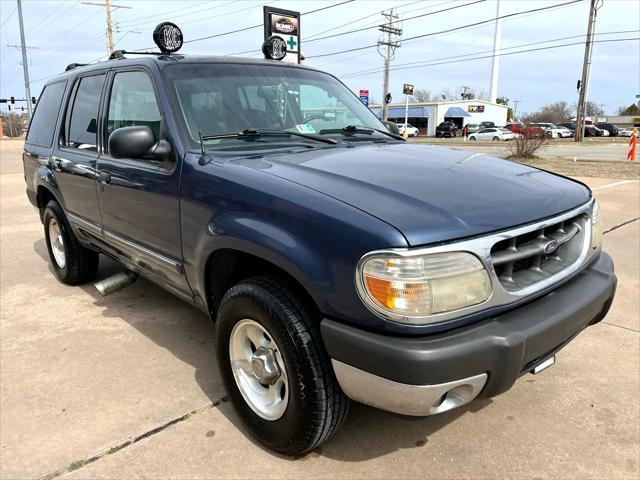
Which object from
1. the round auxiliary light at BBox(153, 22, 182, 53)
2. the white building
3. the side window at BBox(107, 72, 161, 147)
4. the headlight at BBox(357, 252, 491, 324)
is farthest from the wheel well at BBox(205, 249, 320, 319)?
the white building

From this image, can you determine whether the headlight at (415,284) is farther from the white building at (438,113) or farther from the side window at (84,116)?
the white building at (438,113)

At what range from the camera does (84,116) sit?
395 centimetres

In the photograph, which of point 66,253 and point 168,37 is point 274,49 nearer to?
point 168,37

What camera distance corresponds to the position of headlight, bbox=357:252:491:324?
181cm

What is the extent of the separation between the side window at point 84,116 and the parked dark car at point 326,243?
0.17m

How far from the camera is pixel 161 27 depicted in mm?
3518

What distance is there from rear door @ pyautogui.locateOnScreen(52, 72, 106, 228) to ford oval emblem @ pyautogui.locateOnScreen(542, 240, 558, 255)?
116 inches

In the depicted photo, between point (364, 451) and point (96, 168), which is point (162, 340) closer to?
point (96, 168)

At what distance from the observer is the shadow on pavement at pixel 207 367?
2477mm

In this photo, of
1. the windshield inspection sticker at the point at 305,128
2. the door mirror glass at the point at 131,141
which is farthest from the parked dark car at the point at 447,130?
the door mirror glass at the point at 131,141

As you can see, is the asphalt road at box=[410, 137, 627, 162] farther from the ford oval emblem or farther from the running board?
the ford oval emblem

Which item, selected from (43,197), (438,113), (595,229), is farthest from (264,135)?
Answer: (438,113)

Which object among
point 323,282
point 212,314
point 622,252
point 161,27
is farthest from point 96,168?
point 622,252

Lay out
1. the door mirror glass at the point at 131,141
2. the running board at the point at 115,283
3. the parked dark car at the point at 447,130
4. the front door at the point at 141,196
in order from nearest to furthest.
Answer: the door mirror glass at the point at 131,141
the front door at the point at 141,196
the running board at the point at 115,283
the parked dark car at the point at 447,130
